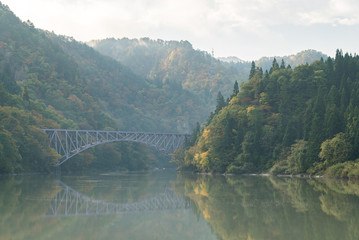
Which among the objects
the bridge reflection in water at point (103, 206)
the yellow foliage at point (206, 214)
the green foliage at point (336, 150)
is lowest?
the bridge reflection in water at point (103, 206)

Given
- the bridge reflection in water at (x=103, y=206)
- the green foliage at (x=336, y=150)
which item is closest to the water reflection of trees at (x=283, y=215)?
the bridge reflection in water at (x=103, y=206)

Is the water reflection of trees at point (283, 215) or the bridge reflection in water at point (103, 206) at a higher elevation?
the water reflection of trees at point (283, 215)

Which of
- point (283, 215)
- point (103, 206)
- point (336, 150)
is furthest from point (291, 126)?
point (283, 215)

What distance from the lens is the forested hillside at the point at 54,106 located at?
75750mm

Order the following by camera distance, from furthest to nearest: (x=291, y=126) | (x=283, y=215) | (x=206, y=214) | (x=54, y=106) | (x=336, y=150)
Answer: (x=54, y=106), (x=291, y=126), (x=336, y=150), (x=206, y=214), (x=283, y=215)

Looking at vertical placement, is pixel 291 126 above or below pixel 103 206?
above

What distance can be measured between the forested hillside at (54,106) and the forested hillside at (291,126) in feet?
88.1

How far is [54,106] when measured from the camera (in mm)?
120562

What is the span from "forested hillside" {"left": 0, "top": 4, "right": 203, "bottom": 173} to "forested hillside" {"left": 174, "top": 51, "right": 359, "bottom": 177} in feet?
88.1

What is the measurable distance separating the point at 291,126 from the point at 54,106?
223 feet

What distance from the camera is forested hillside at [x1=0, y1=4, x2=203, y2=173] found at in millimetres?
75750

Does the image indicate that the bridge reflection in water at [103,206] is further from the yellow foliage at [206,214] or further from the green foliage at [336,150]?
the green foliage at [336,150]

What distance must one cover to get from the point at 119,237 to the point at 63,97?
113314 millimetres

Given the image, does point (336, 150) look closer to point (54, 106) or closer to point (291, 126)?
point (291, 126)
